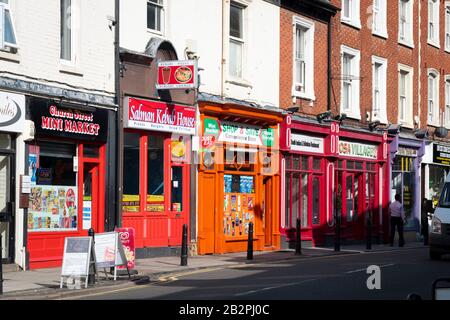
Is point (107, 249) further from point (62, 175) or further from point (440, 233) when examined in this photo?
point (440, 233)

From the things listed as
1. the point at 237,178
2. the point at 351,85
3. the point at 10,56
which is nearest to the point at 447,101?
the point at 351,85

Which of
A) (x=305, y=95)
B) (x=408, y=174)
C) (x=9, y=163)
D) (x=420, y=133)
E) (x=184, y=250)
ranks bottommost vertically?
(x=184, y=250)

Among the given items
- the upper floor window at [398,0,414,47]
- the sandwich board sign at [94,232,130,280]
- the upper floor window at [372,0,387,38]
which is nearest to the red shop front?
the sandwich board sign at [94,232,130,280]

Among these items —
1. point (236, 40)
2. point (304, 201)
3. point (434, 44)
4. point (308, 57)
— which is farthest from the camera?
point (434, 44)

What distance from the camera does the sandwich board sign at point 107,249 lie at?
51.6 feet

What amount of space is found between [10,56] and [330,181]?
15.8 metres

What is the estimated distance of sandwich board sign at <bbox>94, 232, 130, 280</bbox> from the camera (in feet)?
51.6

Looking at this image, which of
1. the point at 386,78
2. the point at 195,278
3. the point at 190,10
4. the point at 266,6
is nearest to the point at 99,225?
the point at 195,278

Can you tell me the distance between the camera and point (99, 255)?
1572 centimetres

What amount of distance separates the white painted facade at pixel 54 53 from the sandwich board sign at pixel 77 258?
316 cm

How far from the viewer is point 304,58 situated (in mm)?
29281

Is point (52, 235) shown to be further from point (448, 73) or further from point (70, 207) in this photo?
point (448, 73)

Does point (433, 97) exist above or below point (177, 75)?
above

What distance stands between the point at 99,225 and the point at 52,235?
5.50 feet
